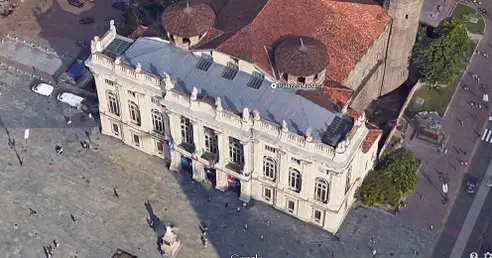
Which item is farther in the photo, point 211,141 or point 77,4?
point 77,4

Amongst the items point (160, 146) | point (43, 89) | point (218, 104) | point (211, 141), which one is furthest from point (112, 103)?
point (218, 104)

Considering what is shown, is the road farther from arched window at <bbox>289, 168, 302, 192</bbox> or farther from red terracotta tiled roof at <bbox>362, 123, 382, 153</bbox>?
arched window at <bbox>289, 168, 302, 192</bbox>

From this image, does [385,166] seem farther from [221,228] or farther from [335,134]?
[221,228]

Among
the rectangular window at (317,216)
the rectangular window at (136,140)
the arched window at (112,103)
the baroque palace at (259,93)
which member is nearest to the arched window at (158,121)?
the baroque palace at (259,93)

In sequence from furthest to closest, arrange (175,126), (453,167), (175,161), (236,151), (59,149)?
(59,149), (453,167), (175,161), (175,126), (236,151)

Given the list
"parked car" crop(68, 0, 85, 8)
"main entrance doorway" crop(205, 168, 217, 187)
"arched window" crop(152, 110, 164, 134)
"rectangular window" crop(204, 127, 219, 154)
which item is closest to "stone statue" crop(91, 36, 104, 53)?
"arched window" crop(152, 110, 164, 134)

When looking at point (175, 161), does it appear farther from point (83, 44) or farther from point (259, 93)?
point (83, 44)
